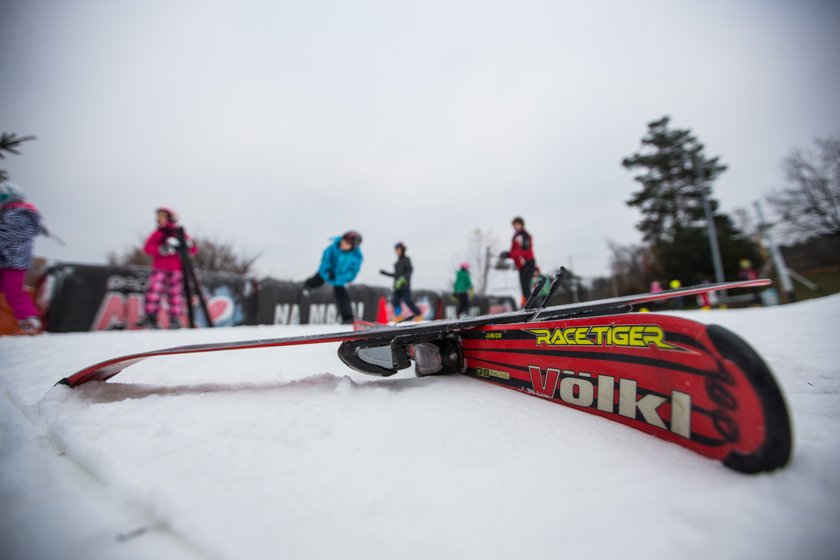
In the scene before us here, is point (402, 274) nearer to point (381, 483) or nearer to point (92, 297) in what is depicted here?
point (92, 297)

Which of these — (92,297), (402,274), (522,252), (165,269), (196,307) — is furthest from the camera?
(196,307)

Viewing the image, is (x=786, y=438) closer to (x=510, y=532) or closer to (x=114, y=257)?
(x=510, y=532)

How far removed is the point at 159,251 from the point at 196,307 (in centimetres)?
233

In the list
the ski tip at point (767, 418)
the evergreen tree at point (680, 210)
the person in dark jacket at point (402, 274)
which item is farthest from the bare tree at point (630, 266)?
the ski tip at point (767, 418)

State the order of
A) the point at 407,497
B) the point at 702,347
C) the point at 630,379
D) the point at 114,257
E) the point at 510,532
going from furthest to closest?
the point at 114,257, the point at 630,379, the point at 702,347, the point at 407,497, the point at 510,532

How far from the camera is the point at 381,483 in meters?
0.78

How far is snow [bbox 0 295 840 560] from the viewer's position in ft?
1.92

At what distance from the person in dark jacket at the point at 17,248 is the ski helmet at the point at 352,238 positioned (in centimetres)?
380

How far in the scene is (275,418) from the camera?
116cm

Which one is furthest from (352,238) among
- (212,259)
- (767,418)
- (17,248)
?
(212,259)

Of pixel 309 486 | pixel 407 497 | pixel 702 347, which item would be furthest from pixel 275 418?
pixel 702 347

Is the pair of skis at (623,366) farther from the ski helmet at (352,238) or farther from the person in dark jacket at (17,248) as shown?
the person in dark jacket at (17,248)

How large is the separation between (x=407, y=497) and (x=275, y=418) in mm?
663

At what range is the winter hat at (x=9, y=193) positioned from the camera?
389cm
